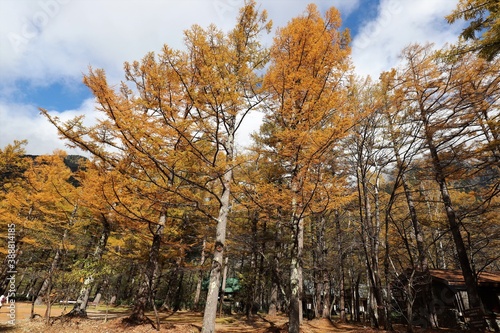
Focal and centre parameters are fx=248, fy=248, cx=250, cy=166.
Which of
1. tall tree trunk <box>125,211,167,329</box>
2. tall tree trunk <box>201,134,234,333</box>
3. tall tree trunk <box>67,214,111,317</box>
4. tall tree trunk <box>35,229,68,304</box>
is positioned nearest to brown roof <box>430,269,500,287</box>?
tall tree trunk <box>201,134,234,333</box>

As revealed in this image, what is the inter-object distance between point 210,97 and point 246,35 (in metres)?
3.73

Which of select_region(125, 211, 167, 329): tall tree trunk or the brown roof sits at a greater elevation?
the brown roof

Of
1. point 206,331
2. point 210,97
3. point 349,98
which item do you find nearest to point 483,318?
point 349,98

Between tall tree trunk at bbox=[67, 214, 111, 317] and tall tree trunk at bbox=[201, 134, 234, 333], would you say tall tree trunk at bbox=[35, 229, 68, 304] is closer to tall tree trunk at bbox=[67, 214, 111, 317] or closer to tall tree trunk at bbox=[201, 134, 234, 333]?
tall tree trunk at bbox=[67, 214, 111, 317]

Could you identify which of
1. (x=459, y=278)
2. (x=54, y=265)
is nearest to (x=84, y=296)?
(x=54, y=265)

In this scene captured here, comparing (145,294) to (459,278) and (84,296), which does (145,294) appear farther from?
(459,278)

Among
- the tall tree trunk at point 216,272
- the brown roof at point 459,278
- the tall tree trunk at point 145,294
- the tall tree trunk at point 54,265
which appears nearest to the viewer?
the tall tree trunk at point 216,272

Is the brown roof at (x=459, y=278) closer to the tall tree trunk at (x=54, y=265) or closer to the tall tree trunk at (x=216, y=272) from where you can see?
the tall tree trunk at (x=216, y=272)

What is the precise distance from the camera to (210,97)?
529cm

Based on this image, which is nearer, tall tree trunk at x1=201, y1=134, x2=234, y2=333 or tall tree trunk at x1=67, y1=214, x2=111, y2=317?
tall tree trunk at x1=201, y1=134, x2=234, y2=333

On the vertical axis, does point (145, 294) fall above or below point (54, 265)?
below

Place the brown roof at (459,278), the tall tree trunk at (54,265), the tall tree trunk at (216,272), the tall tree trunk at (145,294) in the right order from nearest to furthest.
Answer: the tall tree trunk at (216,272) < the tall tree trunk at (145,294) < the tall tree trunk at (54,265) < the brown roof at (459,278)

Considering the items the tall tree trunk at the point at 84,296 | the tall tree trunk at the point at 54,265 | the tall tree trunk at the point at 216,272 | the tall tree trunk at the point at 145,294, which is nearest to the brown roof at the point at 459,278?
the tall tree trunk at the point at 216,272

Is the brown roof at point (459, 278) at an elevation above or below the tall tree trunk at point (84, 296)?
above
